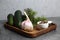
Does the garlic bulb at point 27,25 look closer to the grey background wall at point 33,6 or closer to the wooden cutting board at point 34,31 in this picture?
the wooden cutting board at point 34,31

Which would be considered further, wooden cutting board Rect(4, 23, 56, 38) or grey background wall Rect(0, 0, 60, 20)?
grey background wall Rect(0, 0, 60, 20)

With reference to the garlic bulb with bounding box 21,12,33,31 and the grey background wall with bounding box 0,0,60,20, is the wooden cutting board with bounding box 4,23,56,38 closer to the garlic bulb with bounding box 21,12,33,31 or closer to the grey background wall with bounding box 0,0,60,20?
the garlic bulb with bounding box 21,12,33,31

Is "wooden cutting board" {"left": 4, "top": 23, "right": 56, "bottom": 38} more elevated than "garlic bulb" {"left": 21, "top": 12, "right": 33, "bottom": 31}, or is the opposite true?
"garlic bulb" {"left": 21, "top": 12, "right": 33, "bottom": 31}

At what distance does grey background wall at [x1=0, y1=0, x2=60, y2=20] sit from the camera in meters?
1.59

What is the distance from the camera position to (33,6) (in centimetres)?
162

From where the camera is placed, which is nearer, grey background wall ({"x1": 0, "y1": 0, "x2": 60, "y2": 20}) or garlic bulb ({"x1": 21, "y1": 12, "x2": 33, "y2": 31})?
garlic bulb ({"x1": 21, "y1": 12, "x2": 33, "y2": 31})

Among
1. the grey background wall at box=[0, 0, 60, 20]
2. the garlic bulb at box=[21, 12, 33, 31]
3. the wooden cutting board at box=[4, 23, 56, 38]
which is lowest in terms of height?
the wooden cutting board at box=[4, 23, 56, 38]

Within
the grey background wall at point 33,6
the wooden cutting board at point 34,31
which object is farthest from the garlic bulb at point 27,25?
the grey background wall at point 33,6

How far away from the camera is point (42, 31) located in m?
1.16

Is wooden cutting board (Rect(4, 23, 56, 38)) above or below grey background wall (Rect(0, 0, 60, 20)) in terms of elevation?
A: below

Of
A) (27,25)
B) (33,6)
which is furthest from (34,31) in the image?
(33,6)

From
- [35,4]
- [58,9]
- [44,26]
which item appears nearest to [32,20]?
[44,26]

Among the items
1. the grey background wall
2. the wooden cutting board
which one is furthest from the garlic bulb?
the grey background wall

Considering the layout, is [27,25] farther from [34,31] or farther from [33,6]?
[33,6]
